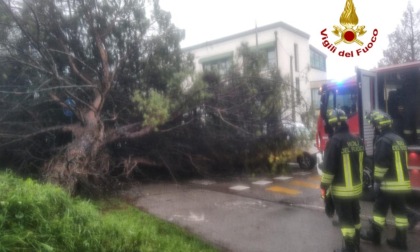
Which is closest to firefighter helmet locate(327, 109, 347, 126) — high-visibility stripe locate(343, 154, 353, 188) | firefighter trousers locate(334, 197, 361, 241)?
high-visibility stripe locate(343, 154, 353, 188)

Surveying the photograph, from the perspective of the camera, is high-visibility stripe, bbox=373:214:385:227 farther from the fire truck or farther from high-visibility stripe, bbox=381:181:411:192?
the fire truck

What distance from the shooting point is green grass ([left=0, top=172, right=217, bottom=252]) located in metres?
2.72

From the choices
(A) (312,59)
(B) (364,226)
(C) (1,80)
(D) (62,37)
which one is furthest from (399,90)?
(A) (312,59)

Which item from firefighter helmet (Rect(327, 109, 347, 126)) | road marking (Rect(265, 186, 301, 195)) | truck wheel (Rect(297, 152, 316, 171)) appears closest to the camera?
firefighter helmet (Rect(327, 109, 347, 126))

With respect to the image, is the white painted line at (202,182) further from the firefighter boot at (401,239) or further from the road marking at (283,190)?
the firefighter boot at (401,239)

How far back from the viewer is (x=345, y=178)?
355 cm

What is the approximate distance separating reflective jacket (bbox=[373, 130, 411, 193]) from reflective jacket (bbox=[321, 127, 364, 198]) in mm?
436

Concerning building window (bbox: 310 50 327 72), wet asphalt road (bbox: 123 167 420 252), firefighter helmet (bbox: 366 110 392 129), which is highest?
building window (bbox: 310 50 327 72)

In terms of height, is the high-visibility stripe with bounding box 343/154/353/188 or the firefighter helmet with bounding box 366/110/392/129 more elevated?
the firefighter helmet with bounding box 366/110/392/129

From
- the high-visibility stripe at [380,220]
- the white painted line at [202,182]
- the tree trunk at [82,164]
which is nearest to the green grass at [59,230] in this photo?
the tree trunk at [82,164]

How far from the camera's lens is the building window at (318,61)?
75.9ft

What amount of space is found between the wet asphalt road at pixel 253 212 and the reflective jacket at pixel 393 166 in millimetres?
746

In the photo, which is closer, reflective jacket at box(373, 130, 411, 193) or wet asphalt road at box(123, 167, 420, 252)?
reflective jacket at box(373, 130, 411, 193)

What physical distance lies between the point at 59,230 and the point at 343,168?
2916 millimetres
